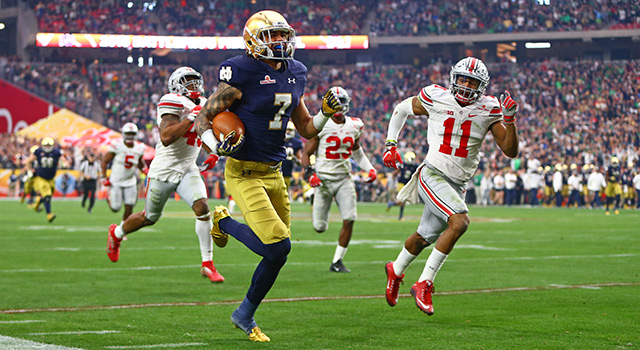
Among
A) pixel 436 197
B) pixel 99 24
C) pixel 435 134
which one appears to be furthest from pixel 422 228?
pixel 99 24

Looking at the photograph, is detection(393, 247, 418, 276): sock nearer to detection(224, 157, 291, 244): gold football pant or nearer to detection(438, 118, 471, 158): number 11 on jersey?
detection(438, 118, 471, 158): number 11 on jersey

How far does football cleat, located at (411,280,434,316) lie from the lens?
635cm

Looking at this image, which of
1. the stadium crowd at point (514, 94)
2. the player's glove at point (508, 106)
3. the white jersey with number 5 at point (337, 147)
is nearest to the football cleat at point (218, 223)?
the player's glove at point (508, 106)

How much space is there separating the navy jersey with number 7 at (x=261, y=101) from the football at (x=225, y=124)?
8 centimetres

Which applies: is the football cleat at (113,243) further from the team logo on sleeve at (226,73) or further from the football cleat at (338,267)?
the team logo on sleeve at (226,73)

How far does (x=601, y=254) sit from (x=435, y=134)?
6299 millimetres

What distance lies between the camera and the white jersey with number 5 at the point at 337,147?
11.1 m

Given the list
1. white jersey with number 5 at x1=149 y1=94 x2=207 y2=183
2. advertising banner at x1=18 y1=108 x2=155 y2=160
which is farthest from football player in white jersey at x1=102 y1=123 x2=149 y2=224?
advertising banner at x1=18 y1=108 x2=155 y2=160

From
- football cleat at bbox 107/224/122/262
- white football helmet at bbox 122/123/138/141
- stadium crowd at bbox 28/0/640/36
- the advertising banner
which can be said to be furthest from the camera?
stadium crowd at bbox 28/0/640/36

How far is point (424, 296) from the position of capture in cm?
647

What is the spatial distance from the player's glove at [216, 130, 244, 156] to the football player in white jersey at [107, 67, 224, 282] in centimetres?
335

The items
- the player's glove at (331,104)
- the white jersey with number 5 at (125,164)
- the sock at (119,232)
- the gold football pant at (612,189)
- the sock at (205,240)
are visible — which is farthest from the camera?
the gold football pant at (612,189)

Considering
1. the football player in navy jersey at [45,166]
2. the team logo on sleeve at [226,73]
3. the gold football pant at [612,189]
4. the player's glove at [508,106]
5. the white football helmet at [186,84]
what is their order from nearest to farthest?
1. the team logo on sleeve at [226,73]
2. the player's glove at [508,106]
3. the white football helmet at [186,84]
4. the football player in navy jersey at [45,166]
5. the gold football pant at [612,189]

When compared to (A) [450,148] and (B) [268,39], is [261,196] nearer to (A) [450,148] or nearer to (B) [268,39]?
(B) [268,39]
